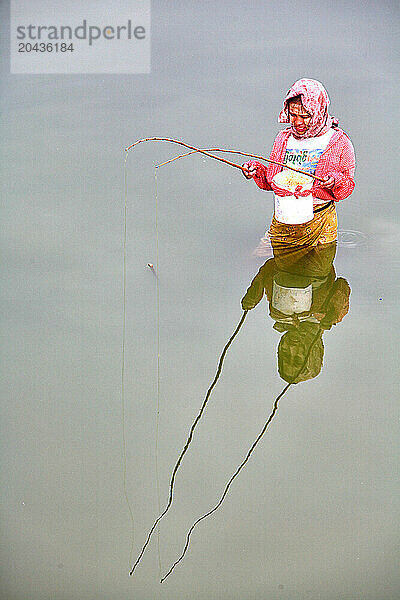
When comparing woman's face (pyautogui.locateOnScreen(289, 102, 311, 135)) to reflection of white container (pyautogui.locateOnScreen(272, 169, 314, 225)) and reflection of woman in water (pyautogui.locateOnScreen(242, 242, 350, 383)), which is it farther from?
reflection of woman in water (pyautogui.locateOnScreen(242, 242, 350, 383))

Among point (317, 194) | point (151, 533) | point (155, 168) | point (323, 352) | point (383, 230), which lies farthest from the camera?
point (155, 168)

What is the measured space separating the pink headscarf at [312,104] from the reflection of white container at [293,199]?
0.23 feet

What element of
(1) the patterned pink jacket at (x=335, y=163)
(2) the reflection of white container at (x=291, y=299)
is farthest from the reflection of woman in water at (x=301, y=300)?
(1) the patterned pink jacket at (x=335, y=163)

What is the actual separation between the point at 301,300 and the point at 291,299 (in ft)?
0.05

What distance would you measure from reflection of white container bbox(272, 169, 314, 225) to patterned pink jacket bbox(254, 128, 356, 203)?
2 cm

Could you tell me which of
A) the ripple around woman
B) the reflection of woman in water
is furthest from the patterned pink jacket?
the reflection of woman in water

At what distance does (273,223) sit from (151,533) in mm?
622

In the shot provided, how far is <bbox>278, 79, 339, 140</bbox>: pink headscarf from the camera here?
1.24 metres

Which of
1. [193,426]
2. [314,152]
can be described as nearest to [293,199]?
[314,152]

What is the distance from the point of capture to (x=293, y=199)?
1.29m

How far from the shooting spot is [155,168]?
163 cm

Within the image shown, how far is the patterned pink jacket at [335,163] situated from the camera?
4.22 ft

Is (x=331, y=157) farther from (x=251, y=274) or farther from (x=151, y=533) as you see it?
(x=151, y=533)

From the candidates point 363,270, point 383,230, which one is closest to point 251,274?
point 363,270
